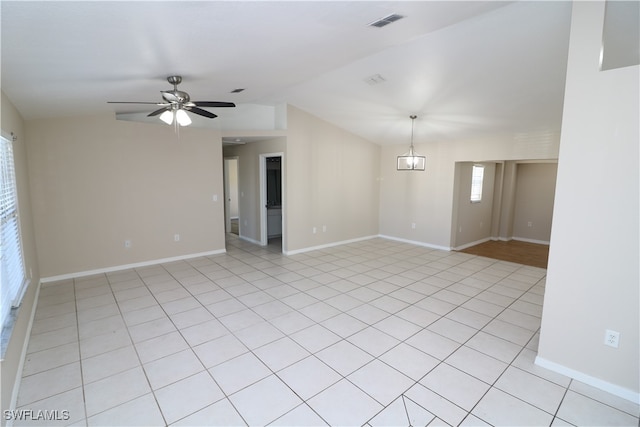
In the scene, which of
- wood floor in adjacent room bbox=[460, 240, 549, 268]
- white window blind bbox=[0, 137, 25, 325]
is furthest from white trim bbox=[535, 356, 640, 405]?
white window blind bbox=[0, 137, 25, 325]

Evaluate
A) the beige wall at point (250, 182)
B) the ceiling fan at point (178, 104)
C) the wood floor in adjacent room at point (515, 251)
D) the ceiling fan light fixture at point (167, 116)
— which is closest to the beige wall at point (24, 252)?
the ceiling fan at point (178, 104)

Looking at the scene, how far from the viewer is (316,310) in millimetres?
3525

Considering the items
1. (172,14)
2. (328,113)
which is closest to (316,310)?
(172,14)

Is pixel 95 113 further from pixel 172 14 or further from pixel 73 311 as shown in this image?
pixel 172 14

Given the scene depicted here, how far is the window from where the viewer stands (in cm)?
692

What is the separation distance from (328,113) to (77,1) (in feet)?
15.1

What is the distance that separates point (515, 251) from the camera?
6645 mm

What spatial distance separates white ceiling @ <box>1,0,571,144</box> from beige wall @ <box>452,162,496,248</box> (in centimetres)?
173

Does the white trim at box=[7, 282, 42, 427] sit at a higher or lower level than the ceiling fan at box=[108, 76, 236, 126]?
lower

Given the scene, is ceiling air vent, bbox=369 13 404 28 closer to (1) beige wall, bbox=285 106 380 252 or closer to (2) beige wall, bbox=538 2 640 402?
(2) beige wall, bbox=538 2 640 402

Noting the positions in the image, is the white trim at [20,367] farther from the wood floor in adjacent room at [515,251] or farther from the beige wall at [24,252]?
the wood floor in adjacent room at [515,251]

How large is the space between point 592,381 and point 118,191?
609cm

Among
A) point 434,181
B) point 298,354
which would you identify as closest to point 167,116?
point 298,354

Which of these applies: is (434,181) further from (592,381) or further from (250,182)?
(592,381)
